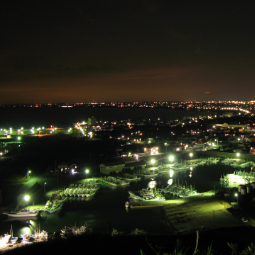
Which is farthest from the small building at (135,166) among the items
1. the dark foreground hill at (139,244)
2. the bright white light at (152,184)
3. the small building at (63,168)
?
the dark foreground hill at (139,244)

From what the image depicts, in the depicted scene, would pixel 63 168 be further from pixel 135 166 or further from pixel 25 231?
pixel 25 231

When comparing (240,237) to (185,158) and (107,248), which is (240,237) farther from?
(185,158)

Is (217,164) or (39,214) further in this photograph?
(217,164)

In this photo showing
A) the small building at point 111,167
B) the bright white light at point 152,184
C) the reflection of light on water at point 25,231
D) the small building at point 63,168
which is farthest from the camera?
the small building at point 63,168

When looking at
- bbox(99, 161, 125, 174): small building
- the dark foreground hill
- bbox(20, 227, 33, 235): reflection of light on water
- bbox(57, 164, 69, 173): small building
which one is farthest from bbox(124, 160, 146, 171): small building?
the dark foreground hill

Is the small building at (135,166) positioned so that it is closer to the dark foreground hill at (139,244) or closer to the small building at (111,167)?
the small building at (111,167)

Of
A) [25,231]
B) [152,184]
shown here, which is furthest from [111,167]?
[25,231]

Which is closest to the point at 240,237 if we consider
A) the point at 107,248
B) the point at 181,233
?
the point at 181,233

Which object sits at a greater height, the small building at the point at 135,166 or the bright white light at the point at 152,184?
the small building at the point at 135,166

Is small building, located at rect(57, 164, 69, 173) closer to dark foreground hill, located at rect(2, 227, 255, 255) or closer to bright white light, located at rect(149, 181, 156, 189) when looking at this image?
bright white light, located at rect(149, 181, 156, 189)
